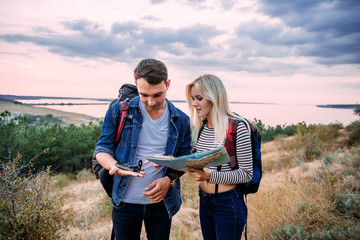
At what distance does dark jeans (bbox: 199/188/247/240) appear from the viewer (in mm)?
1948

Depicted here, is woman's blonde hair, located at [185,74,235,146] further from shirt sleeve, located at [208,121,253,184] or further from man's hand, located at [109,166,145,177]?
man's hand, located at [109,166,145,177]

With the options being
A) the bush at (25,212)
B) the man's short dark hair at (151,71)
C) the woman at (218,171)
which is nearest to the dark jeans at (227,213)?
the woman at (218,171)

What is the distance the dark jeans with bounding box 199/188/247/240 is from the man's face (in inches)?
36.9

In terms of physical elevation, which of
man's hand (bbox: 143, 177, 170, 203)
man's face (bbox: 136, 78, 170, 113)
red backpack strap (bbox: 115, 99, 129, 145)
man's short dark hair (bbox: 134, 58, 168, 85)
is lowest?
man's hand (bbox: 143, 177, 170, 203)

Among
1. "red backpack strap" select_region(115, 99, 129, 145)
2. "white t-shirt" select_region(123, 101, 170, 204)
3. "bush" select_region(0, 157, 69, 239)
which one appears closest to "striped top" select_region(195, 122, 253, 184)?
"white t-shirt" select_region(123, 101, 170, 204)

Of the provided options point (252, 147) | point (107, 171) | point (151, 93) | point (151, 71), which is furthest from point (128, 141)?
point (252, 147)

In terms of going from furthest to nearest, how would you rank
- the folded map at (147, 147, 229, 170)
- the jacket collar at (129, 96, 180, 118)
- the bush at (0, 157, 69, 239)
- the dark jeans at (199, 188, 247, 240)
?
1. the bush at (0, 157, 69, 239)
2. the jacket collar at (129, 96, 180, 118)
3. the dark jeans at (199, 188, 247, 240)
4. the folded map at (147, 147, 229, 170)

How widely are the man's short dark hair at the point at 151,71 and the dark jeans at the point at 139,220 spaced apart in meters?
1.08

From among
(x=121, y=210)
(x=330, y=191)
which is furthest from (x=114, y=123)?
(x=330, y=191)

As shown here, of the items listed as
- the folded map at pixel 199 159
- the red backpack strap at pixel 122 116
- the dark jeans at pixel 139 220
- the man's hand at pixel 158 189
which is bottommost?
the dark jeans at pixel 139 220

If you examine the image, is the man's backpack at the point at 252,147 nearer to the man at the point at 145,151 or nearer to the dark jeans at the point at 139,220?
the man at the point at 145,151

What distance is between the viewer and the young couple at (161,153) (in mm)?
1901

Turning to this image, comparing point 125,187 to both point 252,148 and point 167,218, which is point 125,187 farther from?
point 252,148

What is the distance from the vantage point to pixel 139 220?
79.4 inches
